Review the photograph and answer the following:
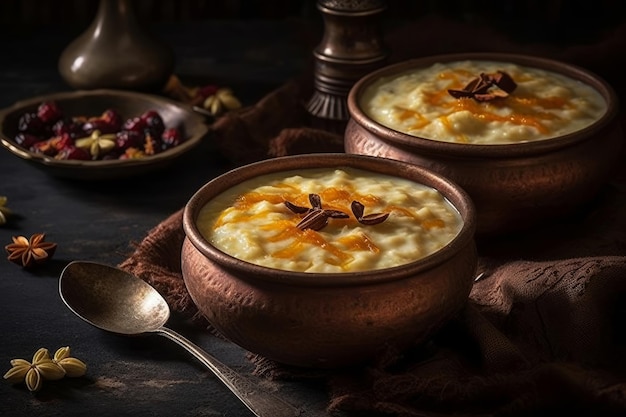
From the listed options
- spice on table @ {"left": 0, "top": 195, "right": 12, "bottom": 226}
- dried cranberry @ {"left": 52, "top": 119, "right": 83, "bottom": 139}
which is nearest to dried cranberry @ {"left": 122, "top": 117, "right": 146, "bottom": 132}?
dried cranberry @ {"left": 52, "top": 119, "right": 83, "bottom": 139}

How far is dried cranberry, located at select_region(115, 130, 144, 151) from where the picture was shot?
2.83m

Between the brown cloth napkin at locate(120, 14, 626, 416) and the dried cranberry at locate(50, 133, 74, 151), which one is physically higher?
the brown cloth napkin at locate(120, 14, 626, 416)

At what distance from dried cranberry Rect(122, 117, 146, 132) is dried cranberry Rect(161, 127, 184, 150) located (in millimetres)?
75

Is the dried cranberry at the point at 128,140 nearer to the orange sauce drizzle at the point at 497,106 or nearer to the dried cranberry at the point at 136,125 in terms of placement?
the dried cranberry at the point at 136,125

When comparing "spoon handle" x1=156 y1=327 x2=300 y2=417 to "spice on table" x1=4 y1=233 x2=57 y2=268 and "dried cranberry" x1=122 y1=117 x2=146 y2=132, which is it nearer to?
"spice on table" x1=4 y1=233 x2=57 y2=268

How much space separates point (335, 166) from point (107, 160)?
688mm

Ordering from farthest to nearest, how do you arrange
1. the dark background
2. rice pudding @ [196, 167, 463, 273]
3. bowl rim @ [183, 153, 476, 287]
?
the dark background, rice pudding @ [196, 167, 463, 273], bowl rim @ [183, 153, 476, 287]

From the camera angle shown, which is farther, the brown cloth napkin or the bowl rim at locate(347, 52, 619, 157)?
the bowl rim at locate(347, 52, 619, 157)

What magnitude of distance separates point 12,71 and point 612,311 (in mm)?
2111

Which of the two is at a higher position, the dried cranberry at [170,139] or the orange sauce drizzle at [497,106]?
the orange sauce drizzle at [497,106]

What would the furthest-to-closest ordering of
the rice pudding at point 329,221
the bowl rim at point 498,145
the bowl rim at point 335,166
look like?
the bowl rim at point 498,145 < the rice pudding at point 329,221 < the bowl rim at point 335,166

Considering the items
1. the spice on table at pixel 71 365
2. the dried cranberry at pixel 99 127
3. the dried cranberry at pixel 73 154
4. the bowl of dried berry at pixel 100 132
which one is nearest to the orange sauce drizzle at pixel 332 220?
the spice on table at pixel 71 365

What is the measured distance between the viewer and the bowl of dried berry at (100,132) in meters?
2.69

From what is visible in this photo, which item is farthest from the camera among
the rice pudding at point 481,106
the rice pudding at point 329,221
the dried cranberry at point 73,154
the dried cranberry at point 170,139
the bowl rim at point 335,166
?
the dried cranberry at point 170,139
